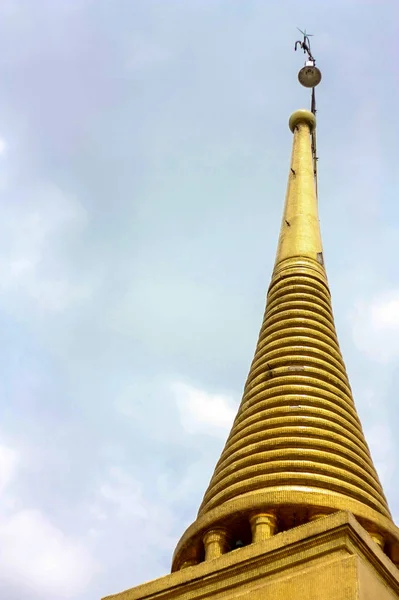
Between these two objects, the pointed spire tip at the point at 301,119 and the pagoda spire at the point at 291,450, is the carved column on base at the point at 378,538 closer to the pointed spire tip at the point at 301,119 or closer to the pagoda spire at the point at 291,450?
the pagoda spire at the point at 291,450

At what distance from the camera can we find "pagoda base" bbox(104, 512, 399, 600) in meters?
7.30

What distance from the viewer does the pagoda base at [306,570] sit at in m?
7.30

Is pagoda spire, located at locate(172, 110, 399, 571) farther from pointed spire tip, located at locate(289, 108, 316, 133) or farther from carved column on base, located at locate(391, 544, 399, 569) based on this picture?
pointed spire tip, located at locate(289, 108, 316, 133)

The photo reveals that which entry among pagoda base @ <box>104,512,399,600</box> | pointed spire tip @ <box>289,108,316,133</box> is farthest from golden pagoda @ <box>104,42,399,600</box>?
pointed spire tip @ <box>289,108,316,133</box>

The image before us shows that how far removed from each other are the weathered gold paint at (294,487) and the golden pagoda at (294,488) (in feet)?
0.04

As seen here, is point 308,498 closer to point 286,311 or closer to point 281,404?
point 281,404

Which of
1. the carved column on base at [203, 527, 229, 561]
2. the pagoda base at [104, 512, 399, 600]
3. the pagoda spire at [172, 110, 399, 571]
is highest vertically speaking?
the pagoda spire at [172, 110, 399, 571]

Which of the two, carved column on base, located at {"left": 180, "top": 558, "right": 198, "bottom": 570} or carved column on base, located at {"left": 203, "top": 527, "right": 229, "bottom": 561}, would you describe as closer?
carved column on base, located at {"left": 203, "top": 527, "right": 229, "bottom": 561}

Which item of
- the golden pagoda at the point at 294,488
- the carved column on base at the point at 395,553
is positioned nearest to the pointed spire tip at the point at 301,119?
the golden pagoda at the point at 294,488

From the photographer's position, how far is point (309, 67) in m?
21.2

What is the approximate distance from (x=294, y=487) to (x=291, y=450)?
0.60 meters

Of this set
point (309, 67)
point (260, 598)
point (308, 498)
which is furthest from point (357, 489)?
point (309, 67)

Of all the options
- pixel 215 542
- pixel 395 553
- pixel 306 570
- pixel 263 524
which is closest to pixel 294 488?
pixel 263 524

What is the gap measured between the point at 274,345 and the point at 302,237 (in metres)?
2.99
